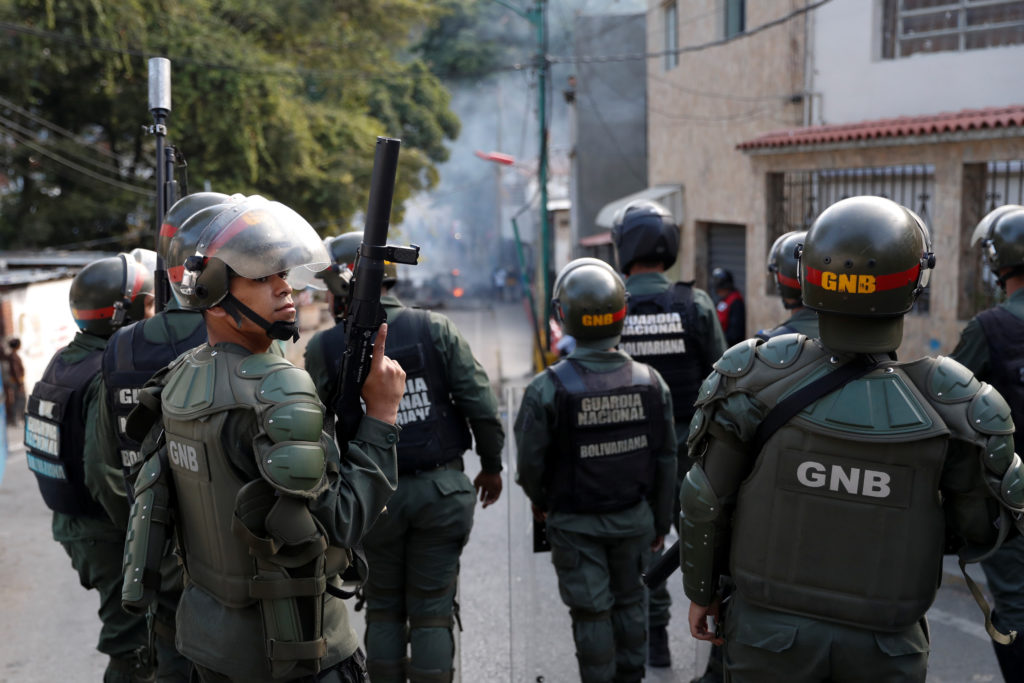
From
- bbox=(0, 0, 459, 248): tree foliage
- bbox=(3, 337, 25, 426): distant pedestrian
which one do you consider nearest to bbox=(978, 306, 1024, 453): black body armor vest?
bbox=(3, 337, 25, 426): distant pedestrian

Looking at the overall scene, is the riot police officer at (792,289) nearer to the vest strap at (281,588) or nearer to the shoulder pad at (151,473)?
the vest strap at (281,588)

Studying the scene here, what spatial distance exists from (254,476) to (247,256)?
56 centimetres

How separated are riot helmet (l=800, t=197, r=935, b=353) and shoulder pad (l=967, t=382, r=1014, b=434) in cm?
24

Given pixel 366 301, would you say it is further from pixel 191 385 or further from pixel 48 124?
pixel 48 124

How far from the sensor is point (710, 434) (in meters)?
2.80

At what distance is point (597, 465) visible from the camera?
4234mm

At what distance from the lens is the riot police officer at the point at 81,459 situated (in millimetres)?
4195

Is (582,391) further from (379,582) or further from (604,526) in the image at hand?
(379,582)

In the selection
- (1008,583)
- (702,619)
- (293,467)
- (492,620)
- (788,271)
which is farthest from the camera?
(492,620)

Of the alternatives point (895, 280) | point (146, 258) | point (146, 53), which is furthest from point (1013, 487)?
point (146, 53)

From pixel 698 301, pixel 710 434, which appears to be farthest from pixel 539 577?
pixel 710 434

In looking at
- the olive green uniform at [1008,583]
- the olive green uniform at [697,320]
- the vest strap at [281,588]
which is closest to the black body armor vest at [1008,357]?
the olive green uniform at [1008,583]

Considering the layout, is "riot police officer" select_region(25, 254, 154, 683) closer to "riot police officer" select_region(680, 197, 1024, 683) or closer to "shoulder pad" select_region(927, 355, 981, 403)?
"riot police officer" select_region(680, 197, 1024, 683)

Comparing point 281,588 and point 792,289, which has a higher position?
point 792,289
